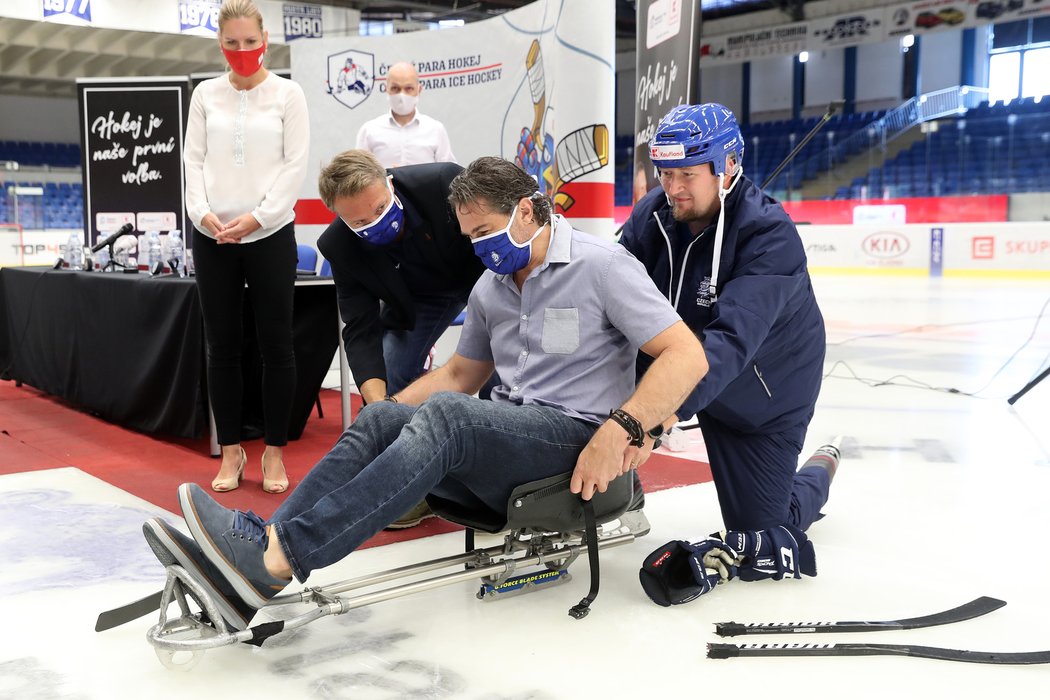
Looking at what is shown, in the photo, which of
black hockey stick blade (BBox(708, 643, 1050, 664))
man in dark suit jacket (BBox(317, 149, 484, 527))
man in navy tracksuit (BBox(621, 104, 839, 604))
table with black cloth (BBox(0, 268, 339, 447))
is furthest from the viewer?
table with black cloth (BBox(0, 268, 339, 447))

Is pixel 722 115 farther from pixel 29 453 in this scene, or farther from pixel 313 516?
pixel 29 453

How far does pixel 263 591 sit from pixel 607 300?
2.54 ft

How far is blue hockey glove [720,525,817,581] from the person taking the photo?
200 centimetres

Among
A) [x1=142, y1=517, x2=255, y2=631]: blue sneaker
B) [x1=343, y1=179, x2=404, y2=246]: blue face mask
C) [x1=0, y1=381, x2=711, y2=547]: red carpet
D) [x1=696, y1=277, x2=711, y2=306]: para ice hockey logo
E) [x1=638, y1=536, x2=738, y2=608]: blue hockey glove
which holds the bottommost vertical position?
[x1=0, y1=381, x2=711, y2=547]: red carpet

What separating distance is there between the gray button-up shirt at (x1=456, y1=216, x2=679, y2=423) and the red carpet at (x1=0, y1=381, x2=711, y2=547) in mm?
768

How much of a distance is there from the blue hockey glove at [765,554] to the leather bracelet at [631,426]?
48 cm

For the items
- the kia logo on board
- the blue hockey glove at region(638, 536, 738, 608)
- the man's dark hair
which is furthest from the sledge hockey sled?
the kia logo on board

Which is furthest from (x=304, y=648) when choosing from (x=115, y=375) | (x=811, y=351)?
(x=115, y=375)

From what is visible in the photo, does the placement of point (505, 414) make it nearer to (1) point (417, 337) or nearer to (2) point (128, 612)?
(2) point (128, 612)

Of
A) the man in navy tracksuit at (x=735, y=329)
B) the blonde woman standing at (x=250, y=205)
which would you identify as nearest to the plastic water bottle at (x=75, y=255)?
the blonde woman standing at (x=250, y=205)

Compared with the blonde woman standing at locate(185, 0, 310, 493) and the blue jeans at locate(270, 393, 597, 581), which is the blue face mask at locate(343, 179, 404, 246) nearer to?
the blonde woman standing at locate(185, 0, 310, 493)

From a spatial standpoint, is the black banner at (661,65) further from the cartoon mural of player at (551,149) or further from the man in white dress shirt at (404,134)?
the man in white dress shirt at (404,134)

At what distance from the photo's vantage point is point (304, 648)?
1.67m

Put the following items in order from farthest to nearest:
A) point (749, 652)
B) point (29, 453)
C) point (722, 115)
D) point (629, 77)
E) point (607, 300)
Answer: point (629, 77), point (29, 453), point (722, 115), point (607, 300), point (749, 652)
